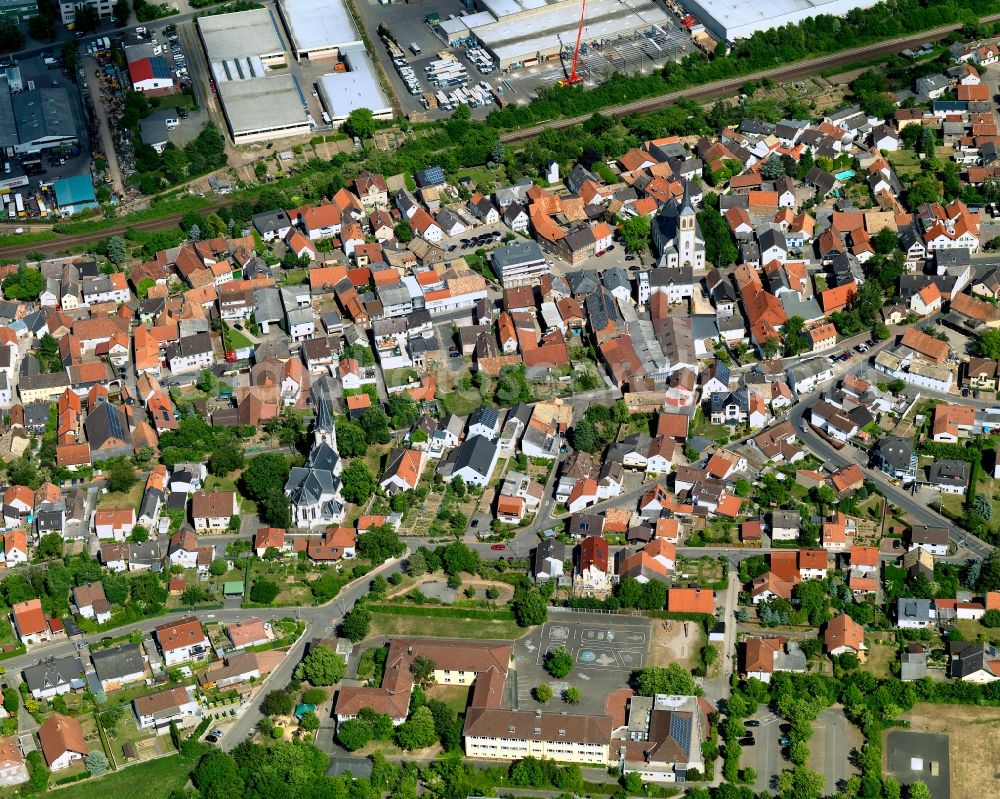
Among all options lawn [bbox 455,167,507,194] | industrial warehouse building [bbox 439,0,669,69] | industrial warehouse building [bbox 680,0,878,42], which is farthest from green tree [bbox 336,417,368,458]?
industrial warehouse building [bbox 680,0,878,42]

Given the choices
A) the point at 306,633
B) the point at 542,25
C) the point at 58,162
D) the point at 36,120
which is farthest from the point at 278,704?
the point at 542,25

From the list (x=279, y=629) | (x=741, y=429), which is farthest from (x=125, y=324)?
(x=741, y=429)

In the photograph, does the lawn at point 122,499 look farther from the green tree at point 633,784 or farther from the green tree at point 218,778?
the green tree at point 633,784

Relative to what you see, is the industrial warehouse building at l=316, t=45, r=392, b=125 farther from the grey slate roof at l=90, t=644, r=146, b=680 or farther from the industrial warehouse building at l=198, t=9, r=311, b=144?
the grey slate roof at l=90, t=644, r=146, b=680

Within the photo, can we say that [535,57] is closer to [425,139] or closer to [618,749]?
[425,139]

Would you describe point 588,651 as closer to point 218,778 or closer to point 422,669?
point 422,669

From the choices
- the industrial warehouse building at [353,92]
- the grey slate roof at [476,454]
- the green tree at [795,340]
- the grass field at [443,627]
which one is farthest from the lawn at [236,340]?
the green tree at [795,340]

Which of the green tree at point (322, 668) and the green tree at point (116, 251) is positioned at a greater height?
the green tree at point (116, 251)
